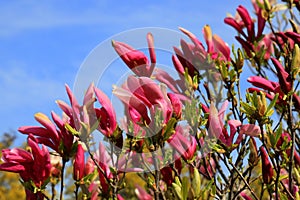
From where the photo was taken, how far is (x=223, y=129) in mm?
1633

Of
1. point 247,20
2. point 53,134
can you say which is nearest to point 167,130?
point 53,134

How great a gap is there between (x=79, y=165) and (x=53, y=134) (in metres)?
0.14

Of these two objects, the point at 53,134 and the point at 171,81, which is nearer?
the point at 53,134

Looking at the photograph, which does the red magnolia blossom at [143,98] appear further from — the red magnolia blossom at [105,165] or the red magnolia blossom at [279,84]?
the red magnolia blossom at [279,84]

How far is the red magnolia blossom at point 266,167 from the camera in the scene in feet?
5.36

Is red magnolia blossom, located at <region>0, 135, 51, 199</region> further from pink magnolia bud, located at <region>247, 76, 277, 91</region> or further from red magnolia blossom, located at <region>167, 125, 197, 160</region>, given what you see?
pink magnolia bud, located at <region>247, 76, 277, 91</region>

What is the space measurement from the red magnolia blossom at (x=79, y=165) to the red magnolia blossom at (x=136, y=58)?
1.11ft

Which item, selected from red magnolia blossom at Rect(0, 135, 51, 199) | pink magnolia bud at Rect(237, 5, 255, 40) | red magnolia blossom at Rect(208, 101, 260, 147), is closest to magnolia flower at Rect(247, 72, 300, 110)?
red magnolia blossom at Rect(208, 101, 260, 147)

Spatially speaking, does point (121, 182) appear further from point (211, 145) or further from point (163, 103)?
point (163, 103)

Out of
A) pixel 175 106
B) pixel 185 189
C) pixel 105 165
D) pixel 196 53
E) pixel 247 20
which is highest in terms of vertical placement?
pixel 247 20

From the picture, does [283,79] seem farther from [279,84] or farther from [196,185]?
[196,185]

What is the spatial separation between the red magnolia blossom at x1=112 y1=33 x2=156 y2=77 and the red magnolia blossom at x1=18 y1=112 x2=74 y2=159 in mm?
319

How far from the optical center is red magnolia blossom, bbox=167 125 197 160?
4.94 feet

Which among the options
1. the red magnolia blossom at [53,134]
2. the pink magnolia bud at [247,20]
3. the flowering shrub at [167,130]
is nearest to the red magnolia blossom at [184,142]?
the flowering shrub at [167,130]
